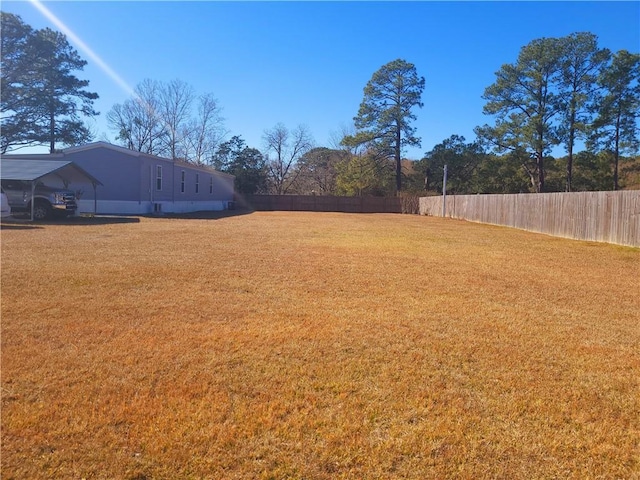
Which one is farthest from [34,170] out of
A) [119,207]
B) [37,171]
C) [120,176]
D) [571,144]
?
[571,144]

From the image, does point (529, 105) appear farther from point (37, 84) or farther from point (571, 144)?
point (37, 84)

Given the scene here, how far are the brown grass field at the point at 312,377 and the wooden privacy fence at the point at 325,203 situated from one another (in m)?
31.1

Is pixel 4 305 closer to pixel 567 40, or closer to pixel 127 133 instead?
pixel 567 40

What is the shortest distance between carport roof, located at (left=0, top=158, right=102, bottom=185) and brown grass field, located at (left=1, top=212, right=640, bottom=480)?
35.3 feet

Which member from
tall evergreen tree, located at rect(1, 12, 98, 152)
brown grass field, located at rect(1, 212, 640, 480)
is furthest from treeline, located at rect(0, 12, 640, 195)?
brown grass field, located at rect(1, 212, 640, 480)

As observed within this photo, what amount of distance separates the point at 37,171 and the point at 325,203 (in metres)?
25.0

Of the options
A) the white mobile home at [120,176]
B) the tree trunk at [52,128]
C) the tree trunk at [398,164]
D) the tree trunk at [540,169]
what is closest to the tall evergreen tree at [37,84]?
the tree trunk at [52,128]

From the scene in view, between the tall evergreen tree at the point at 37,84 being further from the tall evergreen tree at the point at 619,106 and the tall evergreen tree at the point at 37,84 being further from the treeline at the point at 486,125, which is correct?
the tall evergreen tree at the point at 619,106

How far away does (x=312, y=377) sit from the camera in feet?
9.55

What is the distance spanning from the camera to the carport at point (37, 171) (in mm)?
14438

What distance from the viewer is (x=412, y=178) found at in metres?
39.8

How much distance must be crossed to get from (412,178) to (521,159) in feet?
36.1

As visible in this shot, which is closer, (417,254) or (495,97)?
(417,254)

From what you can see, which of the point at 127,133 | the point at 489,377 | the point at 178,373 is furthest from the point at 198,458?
the point at 127,133
